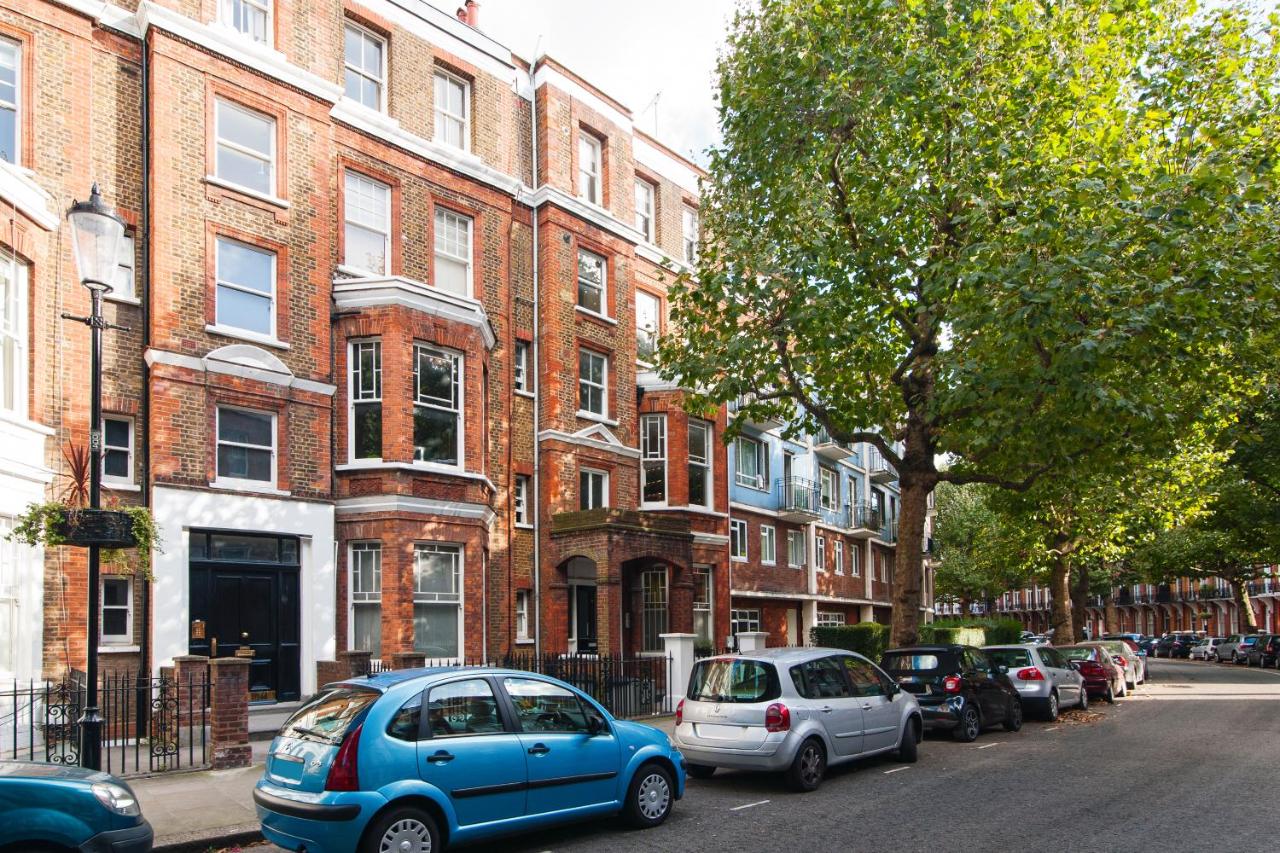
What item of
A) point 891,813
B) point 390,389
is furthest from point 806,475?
point 891,813

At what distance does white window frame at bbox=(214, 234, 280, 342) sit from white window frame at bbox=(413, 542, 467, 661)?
4684 mm

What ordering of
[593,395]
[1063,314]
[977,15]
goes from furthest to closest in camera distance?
[593,395]
[977,15]
[1063,314]

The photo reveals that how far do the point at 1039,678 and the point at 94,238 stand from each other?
16902mm

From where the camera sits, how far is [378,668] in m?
16.8

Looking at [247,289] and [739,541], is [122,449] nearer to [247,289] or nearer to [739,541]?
[247,289]

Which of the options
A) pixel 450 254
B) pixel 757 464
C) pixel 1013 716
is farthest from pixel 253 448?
pixel 757 464

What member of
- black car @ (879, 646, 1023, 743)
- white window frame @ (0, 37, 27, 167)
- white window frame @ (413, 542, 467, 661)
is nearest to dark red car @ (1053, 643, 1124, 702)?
black car @ (879, 646, 1023, 743)

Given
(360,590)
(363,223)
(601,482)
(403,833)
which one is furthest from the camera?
(601,482)

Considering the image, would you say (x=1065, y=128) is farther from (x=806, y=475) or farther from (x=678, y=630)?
(x=806, y=475)

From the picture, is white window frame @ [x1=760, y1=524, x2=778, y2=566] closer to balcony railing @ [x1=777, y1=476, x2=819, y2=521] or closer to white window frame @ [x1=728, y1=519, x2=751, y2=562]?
balcony railing @ [x1=777, y1=476, x2=819, y2=521]

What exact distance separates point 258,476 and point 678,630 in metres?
10.5

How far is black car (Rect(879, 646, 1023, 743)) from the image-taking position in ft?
48.6

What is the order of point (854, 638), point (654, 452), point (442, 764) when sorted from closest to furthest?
point (442, 764) < point (654, 452) < point (854, 638)

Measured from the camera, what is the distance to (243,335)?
16703 millimetres
